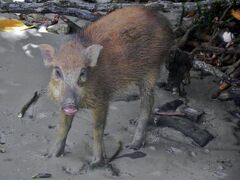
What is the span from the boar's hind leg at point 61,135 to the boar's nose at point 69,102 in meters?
0.60

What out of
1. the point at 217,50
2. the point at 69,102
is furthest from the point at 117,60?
the point at 217,50

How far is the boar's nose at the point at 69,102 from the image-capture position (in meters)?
4.12

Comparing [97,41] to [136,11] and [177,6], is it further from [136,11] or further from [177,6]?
[177,6]

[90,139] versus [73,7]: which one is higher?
[73,7]

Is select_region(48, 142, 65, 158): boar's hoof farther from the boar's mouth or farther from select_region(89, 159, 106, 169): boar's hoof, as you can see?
the boar's mouth

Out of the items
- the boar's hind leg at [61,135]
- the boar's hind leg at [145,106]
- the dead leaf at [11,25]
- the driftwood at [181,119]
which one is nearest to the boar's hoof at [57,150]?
the boar's hind leg at [61,135]

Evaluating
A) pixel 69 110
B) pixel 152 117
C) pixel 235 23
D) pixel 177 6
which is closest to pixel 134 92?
pixel 152 117

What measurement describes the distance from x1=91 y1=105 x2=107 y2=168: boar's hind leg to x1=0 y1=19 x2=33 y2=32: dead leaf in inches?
98.2

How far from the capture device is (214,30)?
20.9 ft

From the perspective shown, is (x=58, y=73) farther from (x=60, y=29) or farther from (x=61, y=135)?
(x=60, y=29)

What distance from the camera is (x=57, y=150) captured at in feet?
15.5

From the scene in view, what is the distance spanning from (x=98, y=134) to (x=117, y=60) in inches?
27.2

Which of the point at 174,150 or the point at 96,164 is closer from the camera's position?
the point at 96,164

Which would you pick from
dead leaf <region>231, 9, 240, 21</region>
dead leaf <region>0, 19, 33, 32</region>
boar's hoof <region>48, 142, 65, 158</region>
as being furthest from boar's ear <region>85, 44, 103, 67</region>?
dead leaf <region>0, 19, 33, 32</region>
